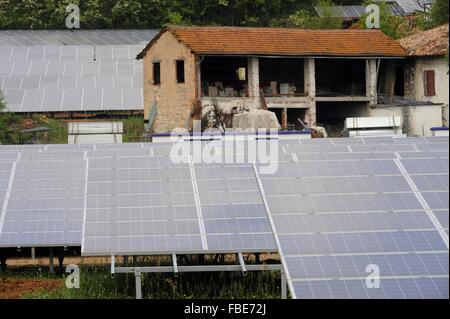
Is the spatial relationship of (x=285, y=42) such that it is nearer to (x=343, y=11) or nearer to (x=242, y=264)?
(x=343, y=11)

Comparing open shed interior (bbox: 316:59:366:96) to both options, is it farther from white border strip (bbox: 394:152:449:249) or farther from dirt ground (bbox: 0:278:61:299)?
Result: white border strip (bbox: 394:152:449:249)

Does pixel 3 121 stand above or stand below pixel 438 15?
below

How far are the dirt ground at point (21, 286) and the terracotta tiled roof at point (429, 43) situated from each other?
29.3 m

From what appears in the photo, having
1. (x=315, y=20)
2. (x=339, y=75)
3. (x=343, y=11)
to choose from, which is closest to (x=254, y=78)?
(x=339, y=75)

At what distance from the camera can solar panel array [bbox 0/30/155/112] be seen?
58500mm

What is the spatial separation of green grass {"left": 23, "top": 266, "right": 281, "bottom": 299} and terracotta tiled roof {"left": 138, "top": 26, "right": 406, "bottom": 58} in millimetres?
27911

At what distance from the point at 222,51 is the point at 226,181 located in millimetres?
27851

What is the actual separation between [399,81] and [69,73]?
17.4 metres

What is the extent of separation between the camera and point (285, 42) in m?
54.1

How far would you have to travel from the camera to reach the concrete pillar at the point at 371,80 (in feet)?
179

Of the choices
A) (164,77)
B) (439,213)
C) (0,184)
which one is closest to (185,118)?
(164,77)

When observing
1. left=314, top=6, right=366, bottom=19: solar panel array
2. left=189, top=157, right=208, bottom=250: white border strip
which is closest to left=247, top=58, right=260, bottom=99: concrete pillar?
left=314, top=6, right=366, bottom=19: solar panel array

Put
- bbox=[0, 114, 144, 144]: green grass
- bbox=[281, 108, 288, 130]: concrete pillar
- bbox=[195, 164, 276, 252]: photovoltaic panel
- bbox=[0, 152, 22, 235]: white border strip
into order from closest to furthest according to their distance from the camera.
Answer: bbox=[195, 164, 276, 252]: photovoltaic panel, bbox=[0, 152, 22, 235]: white border strip, bbox=[0, 114, 144, 144]: green grass, bbox=[281, 108, 288, 130]: concrete pillar
